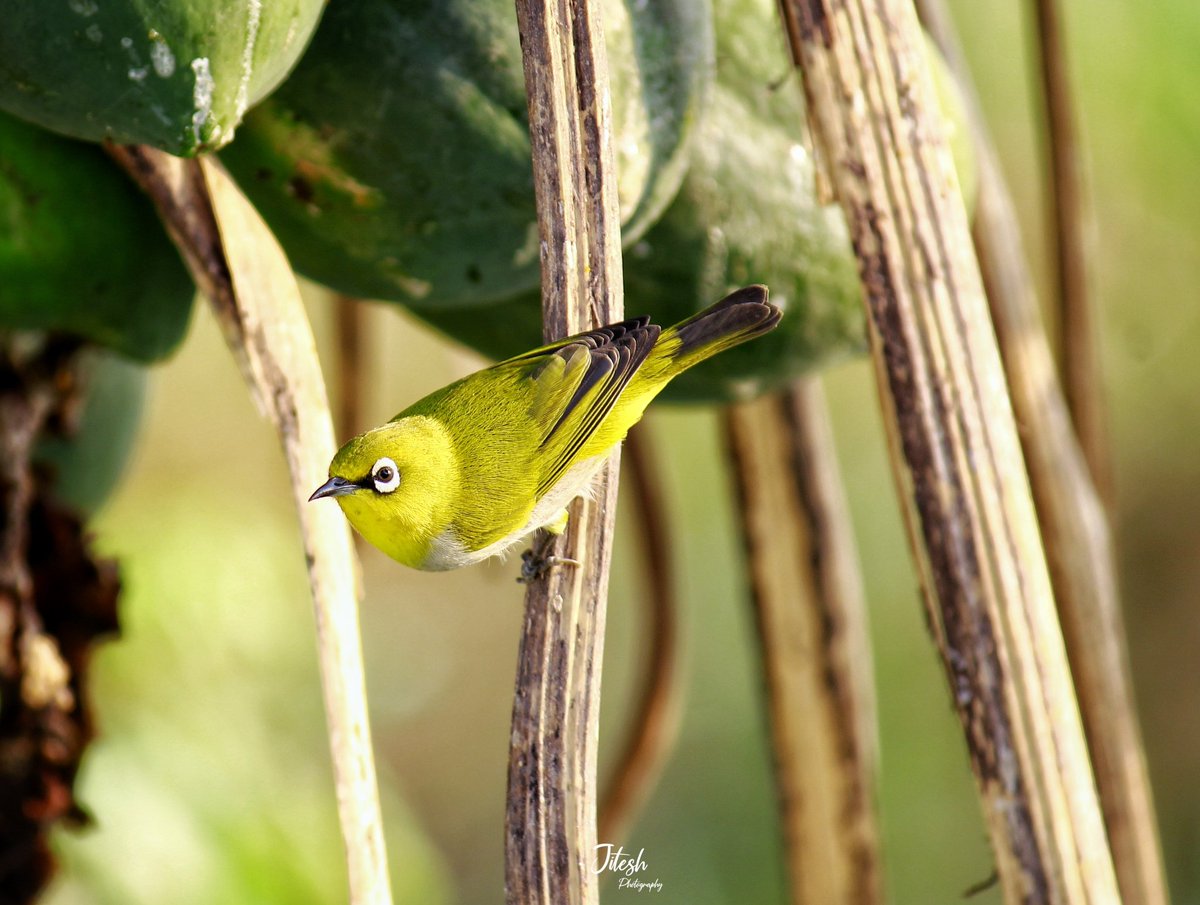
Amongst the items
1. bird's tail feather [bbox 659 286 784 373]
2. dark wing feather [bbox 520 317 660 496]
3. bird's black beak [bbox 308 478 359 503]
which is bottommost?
bird's black beak [bbox 308 478 359 503]

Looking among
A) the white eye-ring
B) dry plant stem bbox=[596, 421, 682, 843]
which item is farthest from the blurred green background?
the white eye-ring

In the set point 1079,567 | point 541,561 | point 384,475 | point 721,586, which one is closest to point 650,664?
point 1079,567

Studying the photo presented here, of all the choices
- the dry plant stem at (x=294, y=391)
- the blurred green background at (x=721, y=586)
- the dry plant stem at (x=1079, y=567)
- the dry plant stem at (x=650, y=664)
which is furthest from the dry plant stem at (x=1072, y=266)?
the dry plant stem at (x=294, y=391)

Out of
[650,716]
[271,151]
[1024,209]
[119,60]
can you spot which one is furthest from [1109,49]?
[119,60]

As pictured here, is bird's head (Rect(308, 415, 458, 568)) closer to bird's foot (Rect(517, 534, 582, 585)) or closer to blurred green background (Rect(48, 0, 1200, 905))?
bird's foot (Rect(517, 534, 582, 585))

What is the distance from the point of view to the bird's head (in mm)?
816

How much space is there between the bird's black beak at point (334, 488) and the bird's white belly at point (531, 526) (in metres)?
0.09

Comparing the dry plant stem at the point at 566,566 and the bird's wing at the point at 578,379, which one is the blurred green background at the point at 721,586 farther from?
the dry plant stem at the point at 566,566

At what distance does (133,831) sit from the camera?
47.5 inches

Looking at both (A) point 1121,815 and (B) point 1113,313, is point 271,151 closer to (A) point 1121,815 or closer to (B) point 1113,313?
(A) point 1121,815

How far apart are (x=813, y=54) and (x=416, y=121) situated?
0.23 metres

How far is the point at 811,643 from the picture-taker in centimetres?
115

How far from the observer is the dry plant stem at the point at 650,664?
4.22 feet

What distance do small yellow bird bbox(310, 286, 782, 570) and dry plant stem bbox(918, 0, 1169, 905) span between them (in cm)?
27
